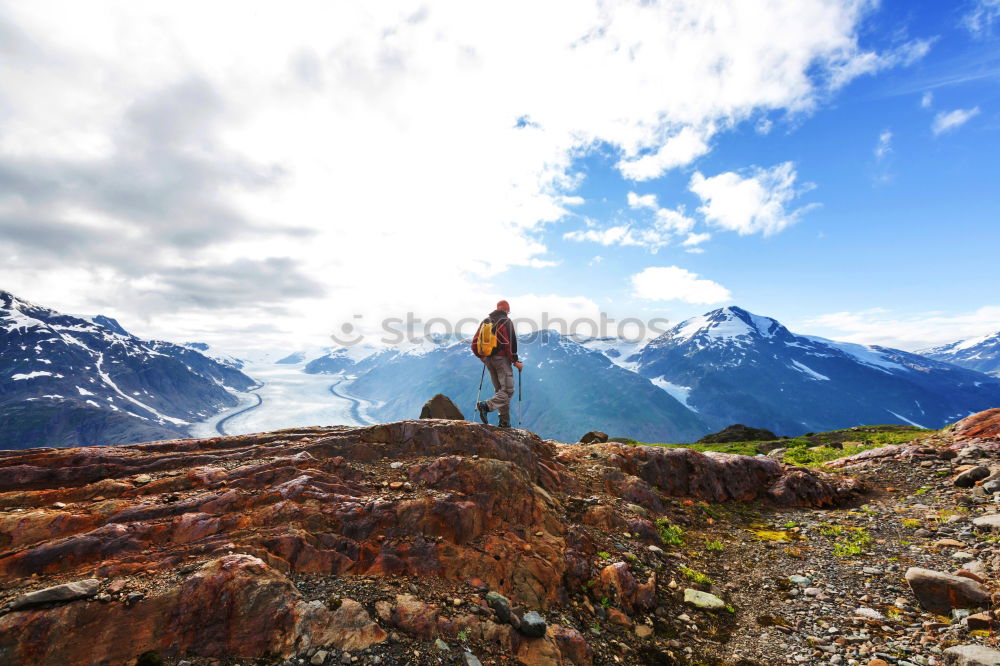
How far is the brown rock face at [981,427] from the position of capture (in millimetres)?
19828

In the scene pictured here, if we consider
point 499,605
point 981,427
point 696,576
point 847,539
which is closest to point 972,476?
point 981,427

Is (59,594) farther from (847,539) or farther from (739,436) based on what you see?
(739,436)

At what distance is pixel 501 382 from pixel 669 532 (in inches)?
352

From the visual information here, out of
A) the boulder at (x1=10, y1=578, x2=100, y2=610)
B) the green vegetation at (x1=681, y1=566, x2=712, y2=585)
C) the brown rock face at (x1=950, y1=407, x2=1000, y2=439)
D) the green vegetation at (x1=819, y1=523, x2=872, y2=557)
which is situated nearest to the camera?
the boulder at (x1=10, y1=578, x2=100, y2=610)

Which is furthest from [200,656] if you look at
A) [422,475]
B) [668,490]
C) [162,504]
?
[668,490]

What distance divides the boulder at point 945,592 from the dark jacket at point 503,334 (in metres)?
13.7

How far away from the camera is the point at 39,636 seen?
247 inches

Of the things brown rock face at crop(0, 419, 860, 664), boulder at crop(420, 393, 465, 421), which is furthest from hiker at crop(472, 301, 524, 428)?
boulder at crop(420, 393, 465, 421)

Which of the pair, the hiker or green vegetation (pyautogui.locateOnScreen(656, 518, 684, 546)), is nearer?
green vegetation (pyautogui.locateOnScreen(656, 518, 684, 546))

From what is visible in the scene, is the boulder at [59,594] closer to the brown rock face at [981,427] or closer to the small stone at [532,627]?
the small stone at [532,627]

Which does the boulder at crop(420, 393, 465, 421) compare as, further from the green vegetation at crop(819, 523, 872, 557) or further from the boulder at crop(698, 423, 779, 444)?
the boulder at crop(698, 423, 779, 444)

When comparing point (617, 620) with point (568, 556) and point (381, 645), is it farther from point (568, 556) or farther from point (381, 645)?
point (381, 645)

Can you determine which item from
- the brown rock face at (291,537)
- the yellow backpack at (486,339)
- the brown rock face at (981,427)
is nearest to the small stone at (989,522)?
the brown rock face at (291,537)

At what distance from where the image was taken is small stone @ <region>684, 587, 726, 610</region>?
10.4 m
